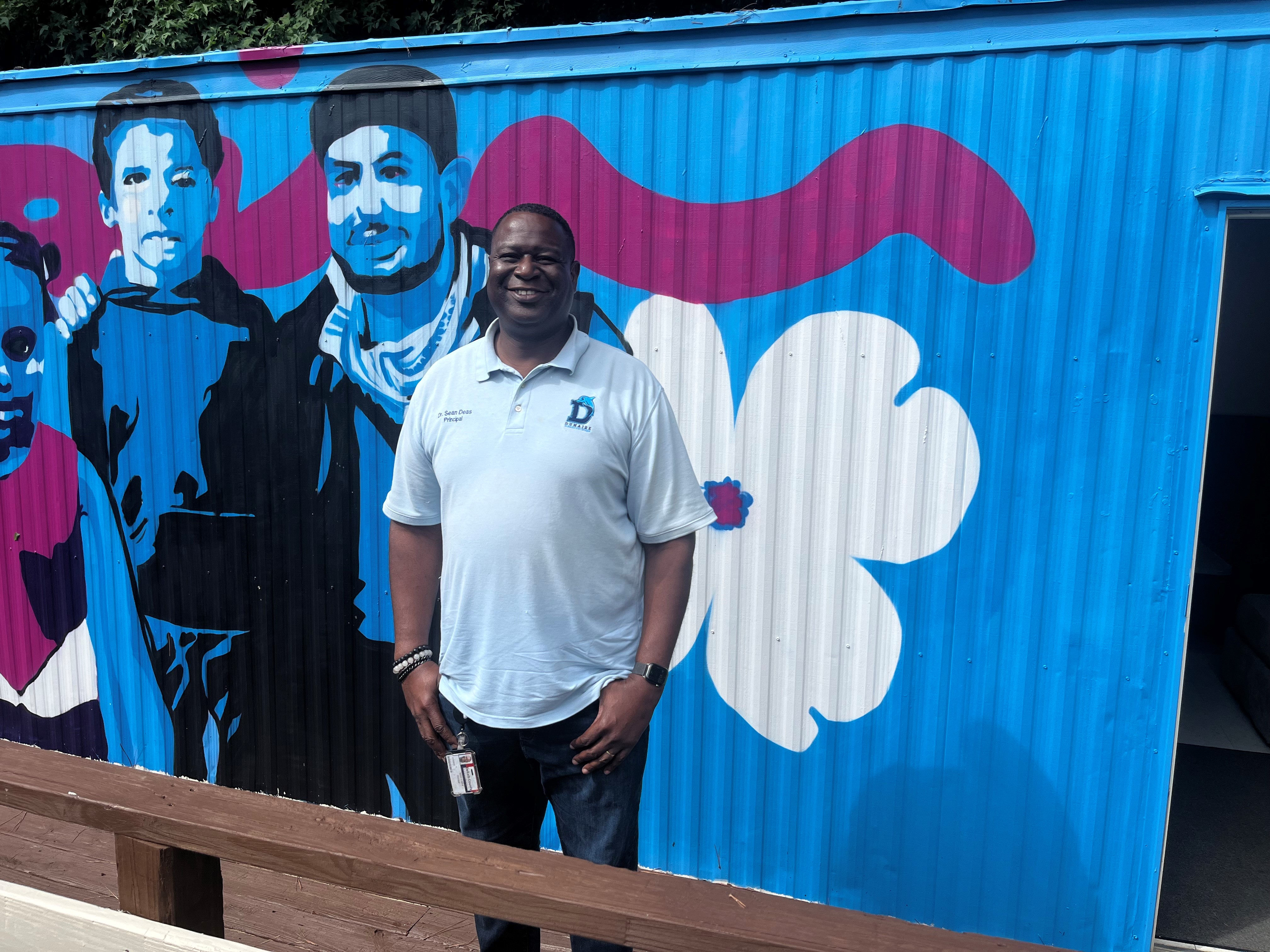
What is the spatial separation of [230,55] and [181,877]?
2.91 metres

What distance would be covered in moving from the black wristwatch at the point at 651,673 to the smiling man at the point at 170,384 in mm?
2097

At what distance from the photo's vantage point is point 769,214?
2.82 metres

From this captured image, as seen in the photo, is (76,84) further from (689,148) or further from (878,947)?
(878,947)

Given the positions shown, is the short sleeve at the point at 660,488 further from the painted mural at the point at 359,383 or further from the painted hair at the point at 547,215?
the painted mural at the point at 359,383

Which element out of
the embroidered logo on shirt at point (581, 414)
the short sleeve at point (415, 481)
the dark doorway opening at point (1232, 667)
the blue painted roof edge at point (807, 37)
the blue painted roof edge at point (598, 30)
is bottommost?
the dark doorway opening at point (1232, 667)

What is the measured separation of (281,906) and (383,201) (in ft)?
8.28

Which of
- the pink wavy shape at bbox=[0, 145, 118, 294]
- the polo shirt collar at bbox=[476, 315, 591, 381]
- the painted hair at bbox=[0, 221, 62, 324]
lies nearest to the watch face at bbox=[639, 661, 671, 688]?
the polo shirt collar at bbox=[476, 315, 591, 381]

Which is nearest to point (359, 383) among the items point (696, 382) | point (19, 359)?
point (696, 382)

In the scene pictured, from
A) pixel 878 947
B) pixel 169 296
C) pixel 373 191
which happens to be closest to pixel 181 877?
pixel 878 947

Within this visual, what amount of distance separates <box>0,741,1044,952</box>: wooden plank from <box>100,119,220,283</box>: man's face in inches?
90.9

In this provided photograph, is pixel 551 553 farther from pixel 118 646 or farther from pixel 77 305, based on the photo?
pixel 77 305

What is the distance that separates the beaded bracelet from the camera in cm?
229

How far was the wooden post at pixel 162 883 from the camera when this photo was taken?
1.62 metres

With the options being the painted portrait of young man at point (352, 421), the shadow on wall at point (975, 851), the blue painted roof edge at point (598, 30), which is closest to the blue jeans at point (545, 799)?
the shadow on wall at point (975, 851)
